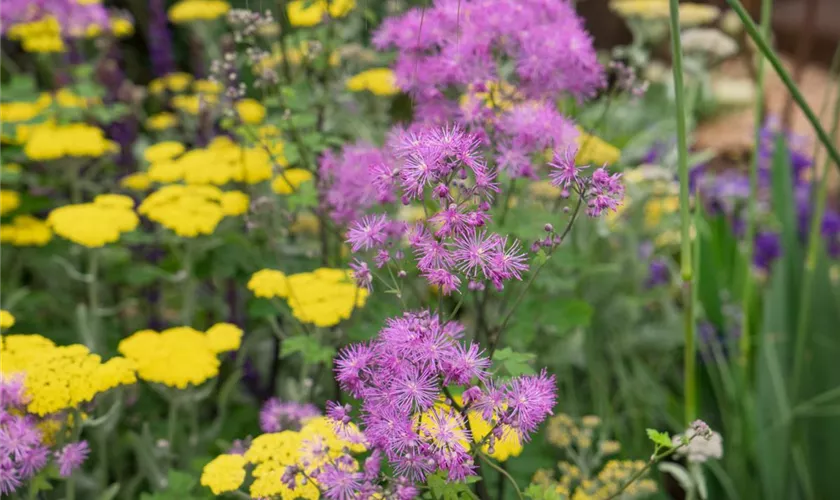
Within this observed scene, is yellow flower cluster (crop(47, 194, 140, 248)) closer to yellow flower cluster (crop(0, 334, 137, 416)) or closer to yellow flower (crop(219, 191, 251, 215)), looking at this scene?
yellow flower (crop(219, 191, 251, 215))

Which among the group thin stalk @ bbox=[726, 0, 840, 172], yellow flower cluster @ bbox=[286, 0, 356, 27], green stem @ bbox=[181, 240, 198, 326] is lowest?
green stem @ bbox=[181, 240, 198, 326]

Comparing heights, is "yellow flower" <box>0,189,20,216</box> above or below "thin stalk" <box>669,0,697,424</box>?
below

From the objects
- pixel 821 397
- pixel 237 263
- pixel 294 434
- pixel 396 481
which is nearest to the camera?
pixel 396 481

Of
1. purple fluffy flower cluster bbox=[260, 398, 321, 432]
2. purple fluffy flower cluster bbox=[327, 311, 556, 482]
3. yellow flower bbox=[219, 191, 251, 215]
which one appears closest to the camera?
purple fluffy flower cluster bbox=[327, 311, 556, 482]

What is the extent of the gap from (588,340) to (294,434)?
1008mm

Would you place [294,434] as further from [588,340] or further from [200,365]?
[588,340]

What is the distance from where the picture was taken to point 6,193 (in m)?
1.84

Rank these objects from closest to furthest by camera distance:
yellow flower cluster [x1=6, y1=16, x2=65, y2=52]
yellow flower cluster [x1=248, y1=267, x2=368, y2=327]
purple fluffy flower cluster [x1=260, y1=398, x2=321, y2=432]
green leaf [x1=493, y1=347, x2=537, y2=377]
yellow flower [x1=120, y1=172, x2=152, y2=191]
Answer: green leaf [x1=493, y1=347, x2=537, y2=377], purple fluffy flower cluster [x1=260, y1=398, x2=321, y2=432], yellow flower cluster [x1=248, y1=267, x2=368, y2=327], yellow flower [x1=120, y1=172, x2=152, y2=191], yellow flower cluster [x1=6, y1=16, x2=65, y2=52]

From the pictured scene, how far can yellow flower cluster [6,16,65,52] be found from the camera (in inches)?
81.2

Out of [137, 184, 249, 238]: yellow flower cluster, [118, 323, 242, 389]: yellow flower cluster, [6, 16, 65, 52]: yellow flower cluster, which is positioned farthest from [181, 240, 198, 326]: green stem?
[6, 16, 65, 52]: yellow flower cluster

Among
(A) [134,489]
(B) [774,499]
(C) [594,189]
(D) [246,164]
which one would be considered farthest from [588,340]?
(C) [594,189]

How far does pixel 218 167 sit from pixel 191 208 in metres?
0.15

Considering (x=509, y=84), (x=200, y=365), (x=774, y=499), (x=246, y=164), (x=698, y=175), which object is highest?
(x=509, y=84)

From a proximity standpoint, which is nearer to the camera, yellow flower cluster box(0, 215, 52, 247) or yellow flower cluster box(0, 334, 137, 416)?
yellow flower cluster box(0, 334, 137, 416)
